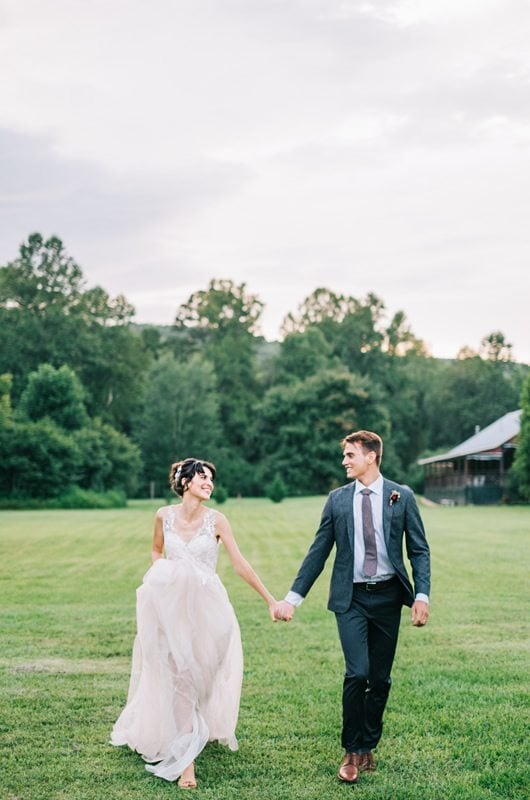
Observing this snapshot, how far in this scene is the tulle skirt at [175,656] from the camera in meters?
6.32

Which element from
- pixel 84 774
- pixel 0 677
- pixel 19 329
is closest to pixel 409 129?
pixel 0 677

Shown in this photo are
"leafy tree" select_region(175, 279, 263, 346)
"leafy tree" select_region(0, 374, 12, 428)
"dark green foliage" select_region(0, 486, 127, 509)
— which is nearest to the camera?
"dark green foliage" select_region(0, 486, 127, 509)

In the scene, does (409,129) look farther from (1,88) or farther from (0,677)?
(0,677)

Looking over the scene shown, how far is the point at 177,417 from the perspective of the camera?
3260 inches

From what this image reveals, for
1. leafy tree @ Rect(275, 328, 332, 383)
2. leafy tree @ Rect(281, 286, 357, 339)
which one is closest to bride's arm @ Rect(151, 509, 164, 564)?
leafy tree @ Rect(275, 328, 332, 383)

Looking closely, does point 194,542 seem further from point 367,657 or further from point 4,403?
point 4,403

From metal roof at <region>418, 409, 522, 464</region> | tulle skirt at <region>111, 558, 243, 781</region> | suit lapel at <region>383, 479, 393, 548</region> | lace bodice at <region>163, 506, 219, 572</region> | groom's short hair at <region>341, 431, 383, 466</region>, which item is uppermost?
metal roof at <region>418, 409, 522, 464</region>

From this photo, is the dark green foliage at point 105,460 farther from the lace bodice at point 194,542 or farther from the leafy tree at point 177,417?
the lace bodice at point 194,542

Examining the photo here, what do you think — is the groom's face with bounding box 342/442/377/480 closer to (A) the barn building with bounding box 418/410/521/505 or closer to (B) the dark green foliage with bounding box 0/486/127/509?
(B) the dark green foliage with bounding box 0/486/127/509

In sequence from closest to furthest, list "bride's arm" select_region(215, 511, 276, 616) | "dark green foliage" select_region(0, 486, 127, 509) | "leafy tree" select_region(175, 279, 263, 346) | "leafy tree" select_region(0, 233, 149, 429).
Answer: "bride's arm" select_region(215, 511, 276, 616), "dark green foliage" select_region(0, 486, 127, 509), "leafy tree" select_region(0, 233, 149, 429), "leafy tree" select_region(175, 279, 263, 346)

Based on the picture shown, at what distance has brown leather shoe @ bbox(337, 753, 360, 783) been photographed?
5949mm

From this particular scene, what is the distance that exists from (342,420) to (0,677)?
239 ft

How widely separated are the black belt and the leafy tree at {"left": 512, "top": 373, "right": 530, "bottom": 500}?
52.4m

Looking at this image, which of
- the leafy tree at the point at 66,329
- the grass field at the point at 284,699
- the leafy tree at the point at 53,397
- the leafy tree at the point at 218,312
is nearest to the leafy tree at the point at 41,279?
the leafy tree at the point at 66,329
